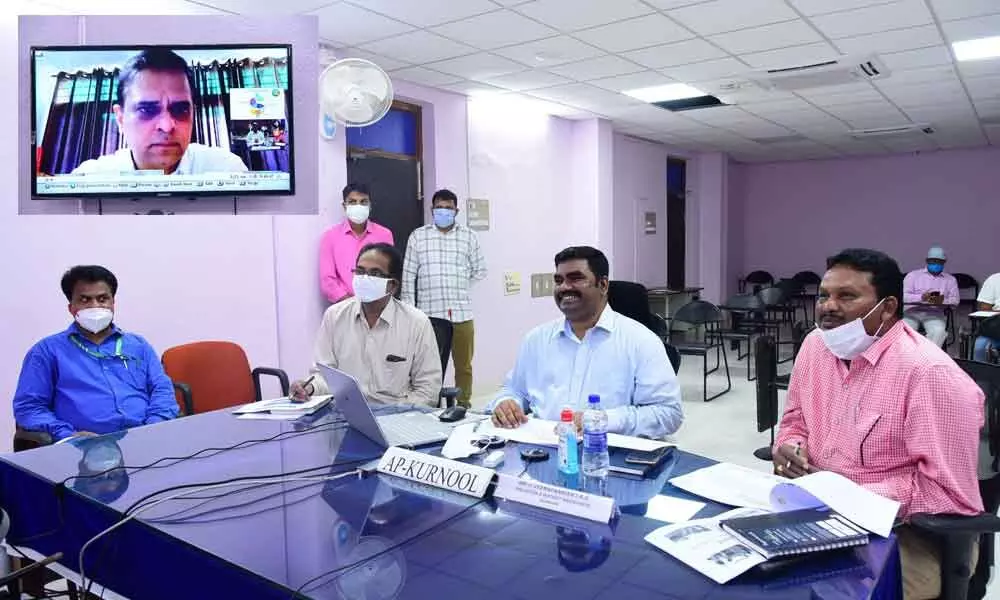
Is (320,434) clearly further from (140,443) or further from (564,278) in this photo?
(564,278)

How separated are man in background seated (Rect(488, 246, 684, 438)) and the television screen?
4.23ft

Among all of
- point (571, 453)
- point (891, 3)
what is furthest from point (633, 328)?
point (891, 3)

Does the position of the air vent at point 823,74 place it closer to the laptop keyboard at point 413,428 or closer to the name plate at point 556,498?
the laptop keyboard at point 413,428

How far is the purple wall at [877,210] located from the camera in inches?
409

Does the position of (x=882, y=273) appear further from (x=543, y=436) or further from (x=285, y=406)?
(x=285, y=406)

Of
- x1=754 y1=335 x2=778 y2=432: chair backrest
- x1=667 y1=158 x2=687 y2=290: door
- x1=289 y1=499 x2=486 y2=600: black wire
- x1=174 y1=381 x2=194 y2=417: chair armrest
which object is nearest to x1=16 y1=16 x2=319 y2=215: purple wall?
x1=174 y1=381 x2=194 y2=417: chair armrest

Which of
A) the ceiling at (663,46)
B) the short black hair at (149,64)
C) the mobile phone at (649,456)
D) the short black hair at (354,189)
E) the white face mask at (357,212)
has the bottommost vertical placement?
the mobile phone at (649,456)

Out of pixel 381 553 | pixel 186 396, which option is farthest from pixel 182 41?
pixel 381 553

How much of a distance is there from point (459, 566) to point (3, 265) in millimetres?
3592

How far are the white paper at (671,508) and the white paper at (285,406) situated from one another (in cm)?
146

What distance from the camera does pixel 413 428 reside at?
2281mm

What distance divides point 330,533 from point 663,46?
4.43 m

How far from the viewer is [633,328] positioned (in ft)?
8.52

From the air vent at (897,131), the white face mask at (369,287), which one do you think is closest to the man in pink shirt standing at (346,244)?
the white face mask at (369,287)
